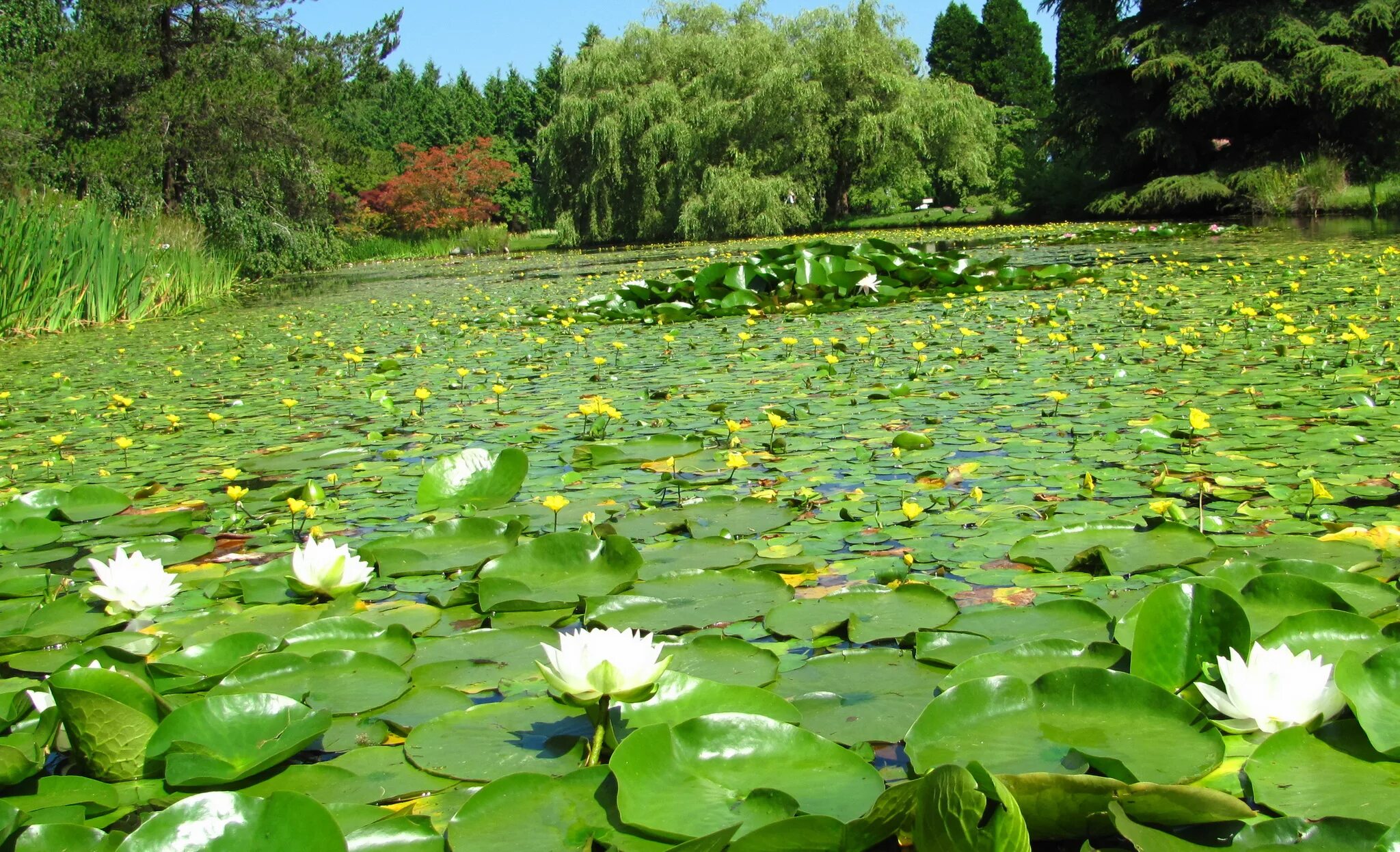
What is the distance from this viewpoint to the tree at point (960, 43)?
3834 cm

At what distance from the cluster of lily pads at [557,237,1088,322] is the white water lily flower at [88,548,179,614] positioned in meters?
4.87

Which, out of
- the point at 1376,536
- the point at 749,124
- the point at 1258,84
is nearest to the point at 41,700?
the point at 1376,536

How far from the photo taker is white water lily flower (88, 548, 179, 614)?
1621mm

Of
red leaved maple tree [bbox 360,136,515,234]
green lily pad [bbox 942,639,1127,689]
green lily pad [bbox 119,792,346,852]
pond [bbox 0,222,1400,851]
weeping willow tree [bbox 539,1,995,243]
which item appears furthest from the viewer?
red leaved maple tree [bbox 360,136,515,234]

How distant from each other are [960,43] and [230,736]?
41856 millimetres

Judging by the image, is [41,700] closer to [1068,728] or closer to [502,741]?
[502,741]

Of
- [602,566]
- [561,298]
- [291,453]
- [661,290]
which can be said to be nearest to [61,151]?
[561,298]

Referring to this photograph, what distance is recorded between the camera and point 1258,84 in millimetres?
15469

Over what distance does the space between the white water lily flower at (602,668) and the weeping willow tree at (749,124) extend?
1659 centimetres

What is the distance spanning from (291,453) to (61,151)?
13.8 meters

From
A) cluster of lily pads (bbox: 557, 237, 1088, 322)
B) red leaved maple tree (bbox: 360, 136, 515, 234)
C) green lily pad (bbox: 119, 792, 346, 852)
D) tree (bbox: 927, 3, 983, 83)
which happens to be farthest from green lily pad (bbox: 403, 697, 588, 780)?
tree (bbox: 927, 3, 983, 83)

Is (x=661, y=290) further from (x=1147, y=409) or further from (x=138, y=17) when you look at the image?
(x=138, y=17)

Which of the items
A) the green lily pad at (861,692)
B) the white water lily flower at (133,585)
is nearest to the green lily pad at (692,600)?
the green lily pad at (861,692)

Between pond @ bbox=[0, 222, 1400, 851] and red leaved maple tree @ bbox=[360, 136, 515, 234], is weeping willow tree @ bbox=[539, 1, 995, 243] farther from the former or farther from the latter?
pond @ bbox=[0, 222, 1400, 851]
